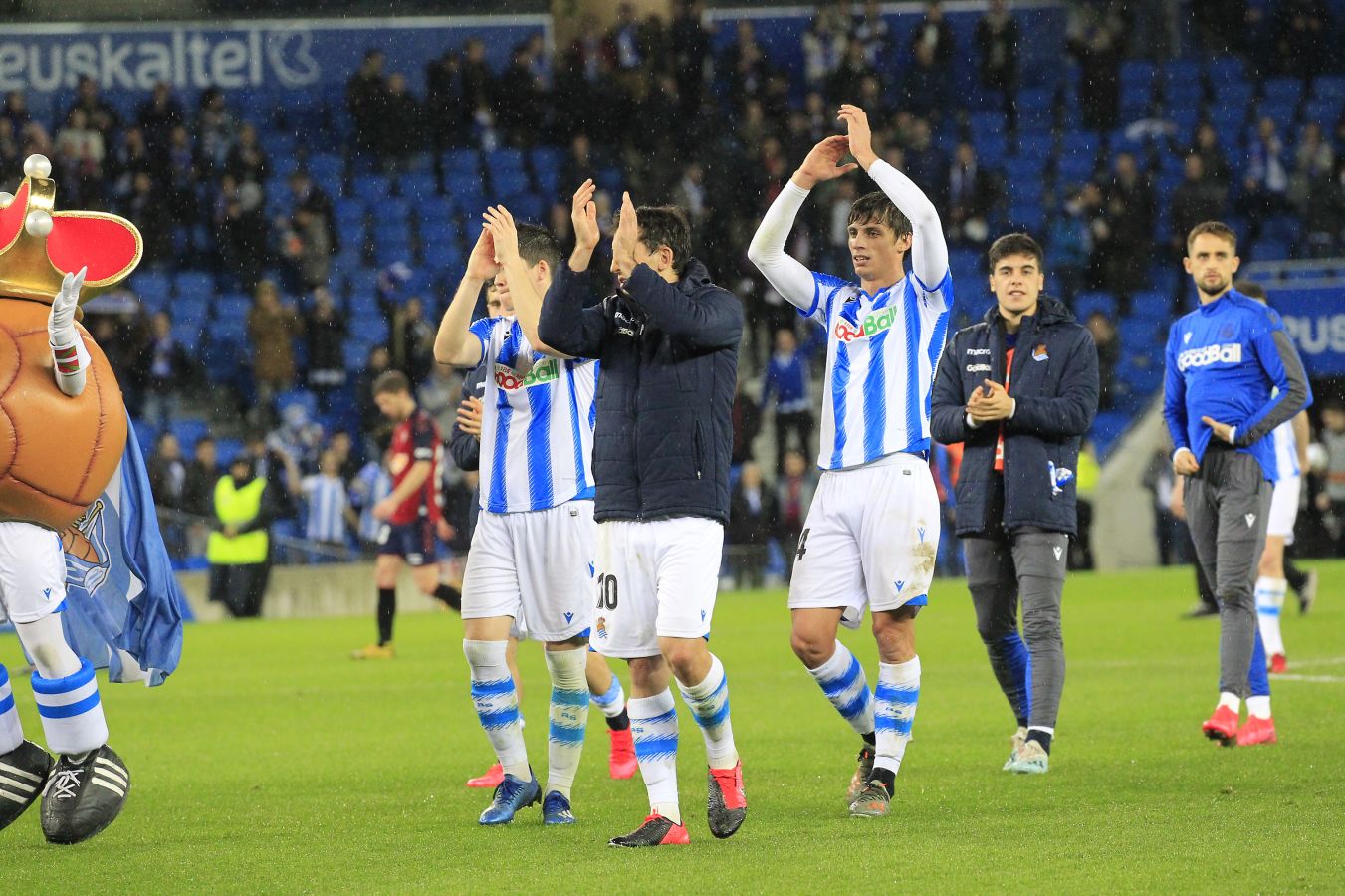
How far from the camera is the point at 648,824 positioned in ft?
19.2

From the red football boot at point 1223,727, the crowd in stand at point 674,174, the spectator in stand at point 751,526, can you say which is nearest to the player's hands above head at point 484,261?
the red football boot at point 1223,727

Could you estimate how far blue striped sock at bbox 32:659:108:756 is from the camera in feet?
19.9

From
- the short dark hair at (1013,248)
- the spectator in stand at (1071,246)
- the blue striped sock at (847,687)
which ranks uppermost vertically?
the spectator in stand at (1071,246)

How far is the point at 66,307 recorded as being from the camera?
19.0ft

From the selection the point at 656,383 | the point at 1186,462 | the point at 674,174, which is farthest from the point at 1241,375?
the point at 674,174

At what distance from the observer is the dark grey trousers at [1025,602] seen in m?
7.43

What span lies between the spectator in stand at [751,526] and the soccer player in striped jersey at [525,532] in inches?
547

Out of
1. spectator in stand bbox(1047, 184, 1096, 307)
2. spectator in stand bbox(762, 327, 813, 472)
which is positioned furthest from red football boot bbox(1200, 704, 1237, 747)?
spectator in stand bbox(1047, 184, 1096, 307)

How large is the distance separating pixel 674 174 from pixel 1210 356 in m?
16.5

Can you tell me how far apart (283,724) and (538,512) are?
382cm

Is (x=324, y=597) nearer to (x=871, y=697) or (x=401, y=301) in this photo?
(x=401, y=301)

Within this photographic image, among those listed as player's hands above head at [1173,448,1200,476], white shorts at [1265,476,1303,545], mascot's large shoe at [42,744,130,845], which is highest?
player's hands above head at [1173,448,1200,476]

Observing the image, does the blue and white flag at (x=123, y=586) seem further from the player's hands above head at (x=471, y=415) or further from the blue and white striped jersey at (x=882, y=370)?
the blue and white striped jersey at (x=882, y=370)

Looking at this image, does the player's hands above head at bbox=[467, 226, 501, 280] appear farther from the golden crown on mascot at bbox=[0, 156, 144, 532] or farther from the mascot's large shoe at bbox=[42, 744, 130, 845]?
the mascot's large shoe at bbox=[42, 744, 130, 845]
